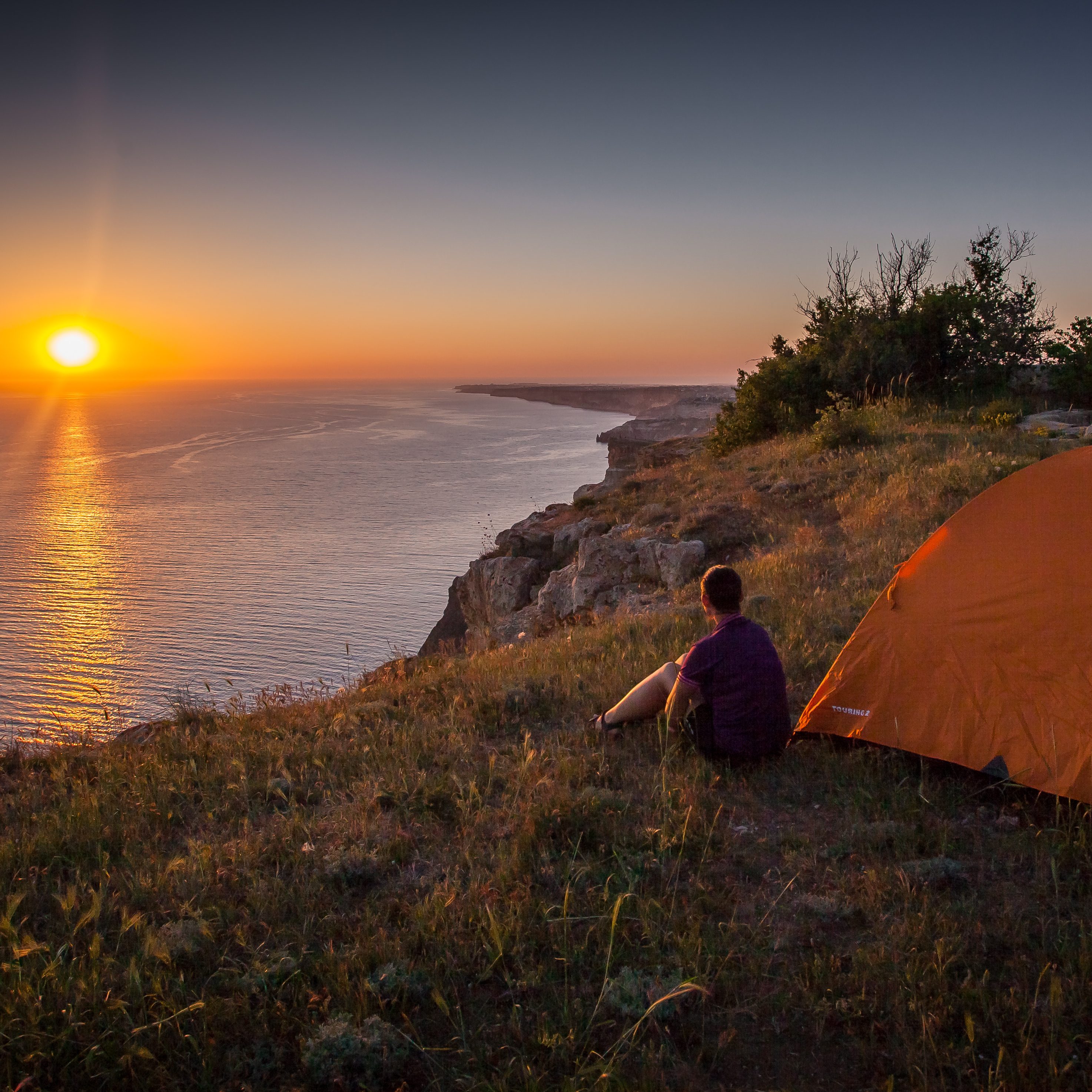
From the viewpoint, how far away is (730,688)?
5535mm

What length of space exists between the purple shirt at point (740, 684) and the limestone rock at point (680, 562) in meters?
7.21

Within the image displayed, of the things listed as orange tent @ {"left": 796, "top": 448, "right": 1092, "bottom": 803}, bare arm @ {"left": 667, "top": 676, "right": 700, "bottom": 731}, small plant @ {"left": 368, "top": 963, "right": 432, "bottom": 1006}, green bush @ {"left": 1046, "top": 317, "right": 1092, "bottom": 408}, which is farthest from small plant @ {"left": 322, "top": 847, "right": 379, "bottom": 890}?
green bush @ {"left": 1046, "top": 317, "right": 1092, "bottom": 408}

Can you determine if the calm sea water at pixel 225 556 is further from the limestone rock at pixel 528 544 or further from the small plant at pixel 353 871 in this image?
the small plant at pixel 353 871

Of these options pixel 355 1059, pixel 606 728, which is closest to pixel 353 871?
pixel 355 1059

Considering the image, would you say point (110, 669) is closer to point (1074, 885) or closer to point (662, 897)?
point (662, 897)

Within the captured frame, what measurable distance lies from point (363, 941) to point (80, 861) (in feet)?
7.20

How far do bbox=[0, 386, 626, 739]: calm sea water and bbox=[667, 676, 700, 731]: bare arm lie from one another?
179 inches

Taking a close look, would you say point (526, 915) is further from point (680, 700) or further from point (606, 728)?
point (606, 728)

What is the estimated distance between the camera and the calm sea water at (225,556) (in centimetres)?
1961

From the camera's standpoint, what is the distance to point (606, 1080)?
3.01 m

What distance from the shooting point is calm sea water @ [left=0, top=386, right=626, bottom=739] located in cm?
1961

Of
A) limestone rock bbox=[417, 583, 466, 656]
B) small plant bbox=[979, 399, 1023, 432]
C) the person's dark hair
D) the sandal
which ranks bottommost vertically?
limestone rock bbox=[417, 583, 466, 656]

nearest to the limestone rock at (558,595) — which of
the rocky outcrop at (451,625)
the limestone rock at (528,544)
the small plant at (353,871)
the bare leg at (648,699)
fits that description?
the limestone rock at (528,544)

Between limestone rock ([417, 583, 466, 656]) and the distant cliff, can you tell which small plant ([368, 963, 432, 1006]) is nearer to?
limestone rock ([417, 583, 466, 656])
